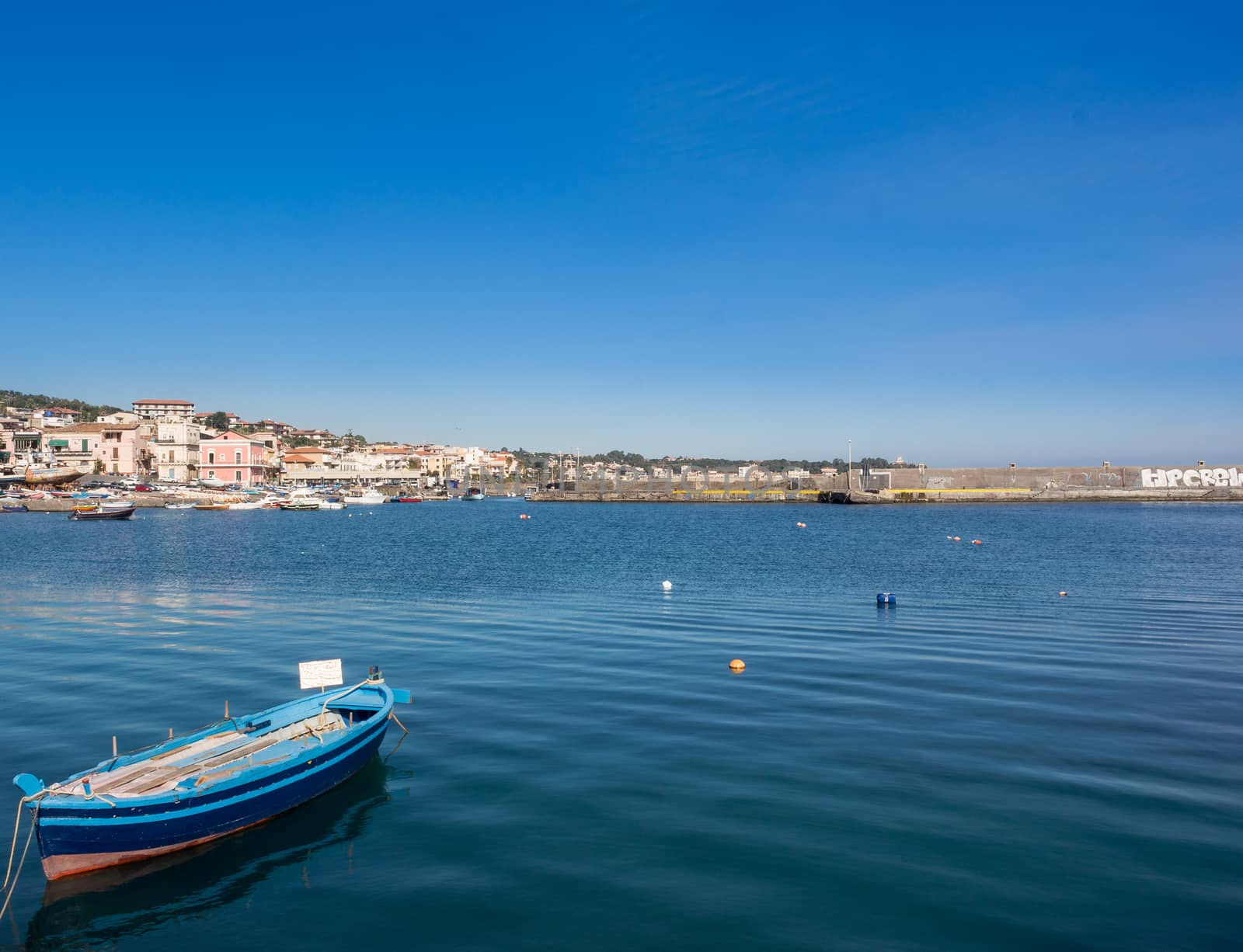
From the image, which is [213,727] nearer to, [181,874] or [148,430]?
[181,874]

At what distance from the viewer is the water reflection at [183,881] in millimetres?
9211

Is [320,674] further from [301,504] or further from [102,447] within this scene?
[102,447]

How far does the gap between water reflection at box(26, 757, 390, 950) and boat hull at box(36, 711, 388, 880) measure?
0.52 ft

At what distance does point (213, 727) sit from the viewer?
1319 cm

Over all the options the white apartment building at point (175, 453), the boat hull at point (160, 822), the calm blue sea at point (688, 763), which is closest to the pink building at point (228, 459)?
the white apartment building at point (175, 453)

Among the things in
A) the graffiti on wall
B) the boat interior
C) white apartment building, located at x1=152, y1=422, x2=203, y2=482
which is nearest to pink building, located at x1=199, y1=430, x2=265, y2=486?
white apartment building, located at x1=152, y1=422, x2=203, y2=482

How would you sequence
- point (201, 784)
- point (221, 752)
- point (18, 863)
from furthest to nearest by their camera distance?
point (221, 752) → point (201, 784) → point (18, 863)

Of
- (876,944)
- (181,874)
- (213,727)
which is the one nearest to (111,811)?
(181,874)

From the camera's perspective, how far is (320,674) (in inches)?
585

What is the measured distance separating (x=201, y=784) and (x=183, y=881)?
1182mm

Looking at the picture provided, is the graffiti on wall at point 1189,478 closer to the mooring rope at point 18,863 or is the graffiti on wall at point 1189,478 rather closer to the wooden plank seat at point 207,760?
the wooden plank seat at point 207,760

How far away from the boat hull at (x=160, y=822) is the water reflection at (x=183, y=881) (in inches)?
6.2

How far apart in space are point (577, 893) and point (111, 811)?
5859 millimetres

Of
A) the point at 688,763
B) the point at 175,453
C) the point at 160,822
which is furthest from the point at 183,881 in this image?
the point at 175,453
